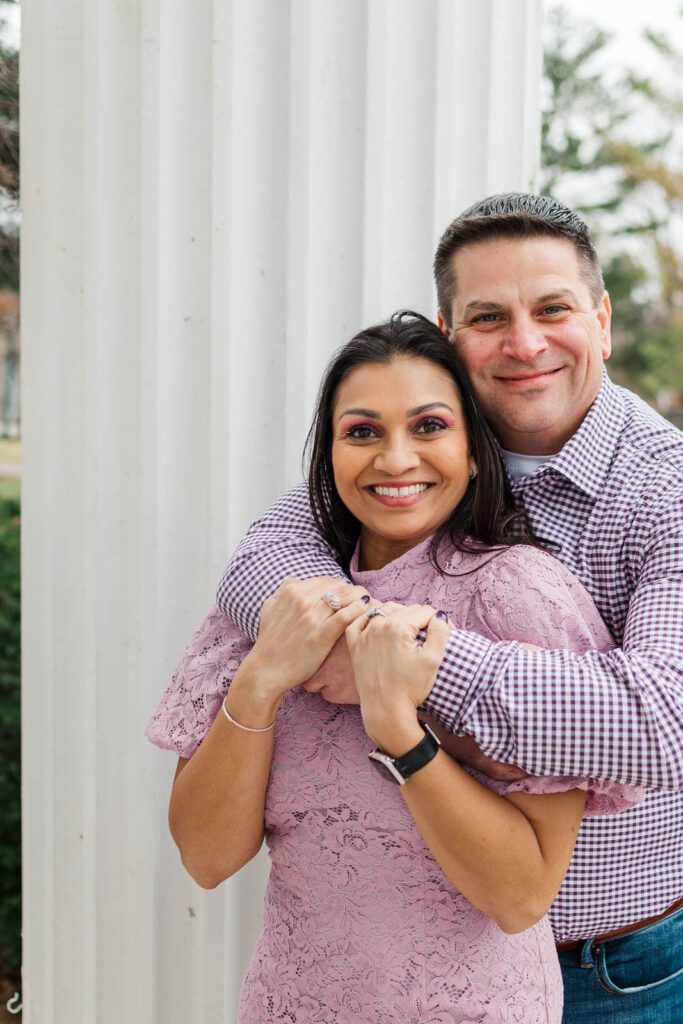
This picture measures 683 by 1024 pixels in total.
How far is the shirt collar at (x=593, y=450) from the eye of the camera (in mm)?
1767

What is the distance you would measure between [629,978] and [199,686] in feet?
3.21

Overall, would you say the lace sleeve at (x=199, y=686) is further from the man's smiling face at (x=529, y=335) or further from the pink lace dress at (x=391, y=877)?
the man's smiling face at (x=529, y=335)

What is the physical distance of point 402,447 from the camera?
161cm

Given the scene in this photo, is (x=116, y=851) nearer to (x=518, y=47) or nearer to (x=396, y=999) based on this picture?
(x=396, y=999)

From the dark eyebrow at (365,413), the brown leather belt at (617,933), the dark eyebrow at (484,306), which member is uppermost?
the dark eyebrow at (484,306)

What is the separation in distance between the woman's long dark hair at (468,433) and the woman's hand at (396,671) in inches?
8.7

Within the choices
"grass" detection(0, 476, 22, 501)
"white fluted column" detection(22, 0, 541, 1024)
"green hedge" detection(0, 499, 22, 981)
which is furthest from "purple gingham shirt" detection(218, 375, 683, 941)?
"grass" detection(0, 476, 22, 501)

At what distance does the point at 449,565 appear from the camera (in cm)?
161

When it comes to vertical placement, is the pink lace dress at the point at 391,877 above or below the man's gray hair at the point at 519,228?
below

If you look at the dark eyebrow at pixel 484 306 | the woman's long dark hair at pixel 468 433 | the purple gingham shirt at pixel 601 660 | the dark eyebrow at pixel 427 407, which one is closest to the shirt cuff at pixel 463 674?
the purple gingham shirt at pixel 601 660

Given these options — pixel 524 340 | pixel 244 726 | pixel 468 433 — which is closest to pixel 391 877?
pixel 244 726

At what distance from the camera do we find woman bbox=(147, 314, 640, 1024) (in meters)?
1.40

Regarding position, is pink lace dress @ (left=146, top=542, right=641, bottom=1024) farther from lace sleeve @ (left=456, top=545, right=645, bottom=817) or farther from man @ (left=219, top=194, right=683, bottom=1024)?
man @ (left=219, top=194, right=683, bottom=1024)

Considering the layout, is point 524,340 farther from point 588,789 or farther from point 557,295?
point 588,789
